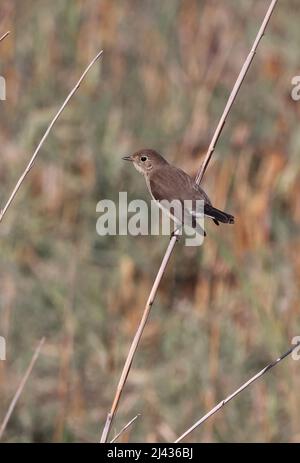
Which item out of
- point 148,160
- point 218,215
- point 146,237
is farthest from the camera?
point 146,237

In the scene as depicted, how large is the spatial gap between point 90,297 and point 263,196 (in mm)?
1057

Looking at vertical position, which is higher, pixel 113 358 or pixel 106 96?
pixel 106 96

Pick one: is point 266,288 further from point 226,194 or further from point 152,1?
point 152,1

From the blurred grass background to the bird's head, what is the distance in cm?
66

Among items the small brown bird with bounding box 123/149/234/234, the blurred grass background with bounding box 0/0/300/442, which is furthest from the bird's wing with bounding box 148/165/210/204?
the blurred grass background with bounding box 0/0/300/442

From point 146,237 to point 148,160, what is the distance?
1.60m

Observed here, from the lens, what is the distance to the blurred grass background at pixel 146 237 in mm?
5324

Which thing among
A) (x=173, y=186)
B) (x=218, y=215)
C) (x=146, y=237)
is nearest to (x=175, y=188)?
(x=173, y=186)

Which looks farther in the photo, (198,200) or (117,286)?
(117,286)

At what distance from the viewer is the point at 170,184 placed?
13.5 ft

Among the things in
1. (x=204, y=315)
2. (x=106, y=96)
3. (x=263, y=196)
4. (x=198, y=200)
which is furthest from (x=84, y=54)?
(x=198, y=200)

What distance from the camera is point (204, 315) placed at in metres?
5.52

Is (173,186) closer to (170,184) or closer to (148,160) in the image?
(170,184)

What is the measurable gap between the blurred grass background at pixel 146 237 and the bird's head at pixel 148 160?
0.66 meters
